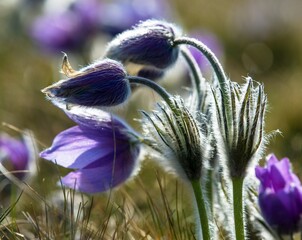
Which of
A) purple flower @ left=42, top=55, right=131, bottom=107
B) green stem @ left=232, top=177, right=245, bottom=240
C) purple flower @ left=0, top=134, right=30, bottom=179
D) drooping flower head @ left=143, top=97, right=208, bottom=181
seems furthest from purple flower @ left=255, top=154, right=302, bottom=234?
purple flower @ left=0, top=134, right=30, bottom=179

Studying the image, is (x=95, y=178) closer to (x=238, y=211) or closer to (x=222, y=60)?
(x=238, y=211)

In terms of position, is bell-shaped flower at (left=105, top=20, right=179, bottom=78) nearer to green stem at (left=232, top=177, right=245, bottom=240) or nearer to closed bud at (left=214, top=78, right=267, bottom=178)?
closed bud at (left=214, top=78, right=267, bottom=178)

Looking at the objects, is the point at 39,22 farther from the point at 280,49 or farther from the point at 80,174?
the point at 80,174

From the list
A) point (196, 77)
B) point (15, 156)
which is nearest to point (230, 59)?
point (15, 156)

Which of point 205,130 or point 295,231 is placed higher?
point 205,130

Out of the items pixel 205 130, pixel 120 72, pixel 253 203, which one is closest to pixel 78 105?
pixel 120 72

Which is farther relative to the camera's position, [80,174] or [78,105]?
[80,174]
